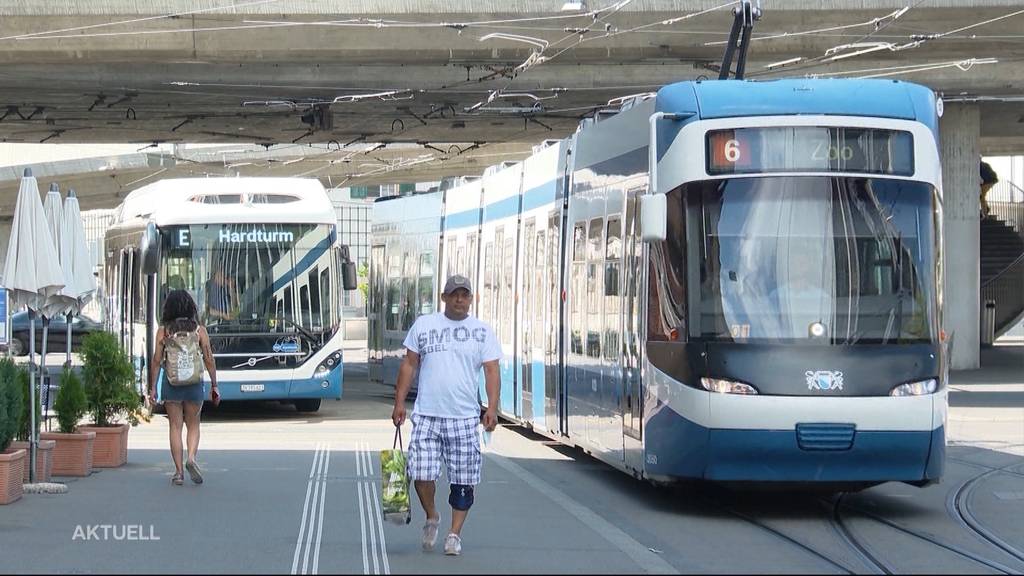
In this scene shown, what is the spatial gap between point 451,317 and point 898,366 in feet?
11.4

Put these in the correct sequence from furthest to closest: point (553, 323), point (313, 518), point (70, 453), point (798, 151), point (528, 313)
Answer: point (528, 313)
point (553, 323)
point (70, 453)
point (798, 151)
point (313, 518)

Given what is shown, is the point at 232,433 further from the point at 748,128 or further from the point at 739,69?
the point at 748,128

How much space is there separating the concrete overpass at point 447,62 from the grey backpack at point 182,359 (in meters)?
13.1

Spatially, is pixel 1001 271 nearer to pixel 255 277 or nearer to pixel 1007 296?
pixel 1007 296

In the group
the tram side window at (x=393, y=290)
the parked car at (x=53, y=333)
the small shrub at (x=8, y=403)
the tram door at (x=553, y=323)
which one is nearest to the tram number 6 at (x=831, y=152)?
the tram door at (x=553, y=323)

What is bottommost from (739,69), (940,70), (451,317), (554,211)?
(451,317)

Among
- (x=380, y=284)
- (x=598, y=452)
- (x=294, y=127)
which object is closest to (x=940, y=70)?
(x=380, y=284)

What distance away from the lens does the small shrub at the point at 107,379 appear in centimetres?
1505

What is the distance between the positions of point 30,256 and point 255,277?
7.96 metres

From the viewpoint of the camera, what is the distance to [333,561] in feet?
30.7

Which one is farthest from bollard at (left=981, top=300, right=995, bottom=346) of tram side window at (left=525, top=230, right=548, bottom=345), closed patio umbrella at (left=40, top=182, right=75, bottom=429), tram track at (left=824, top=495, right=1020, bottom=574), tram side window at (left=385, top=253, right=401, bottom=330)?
closed patio umbrella at (left=40, top=182, right=75, bottom=429)

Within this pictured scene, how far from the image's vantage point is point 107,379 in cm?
1513

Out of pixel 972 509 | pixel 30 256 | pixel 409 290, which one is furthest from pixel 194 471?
pixel 409 290

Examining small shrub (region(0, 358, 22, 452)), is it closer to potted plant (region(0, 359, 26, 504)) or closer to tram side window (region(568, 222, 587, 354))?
potted plant (region(0, 359, 26, 504))
